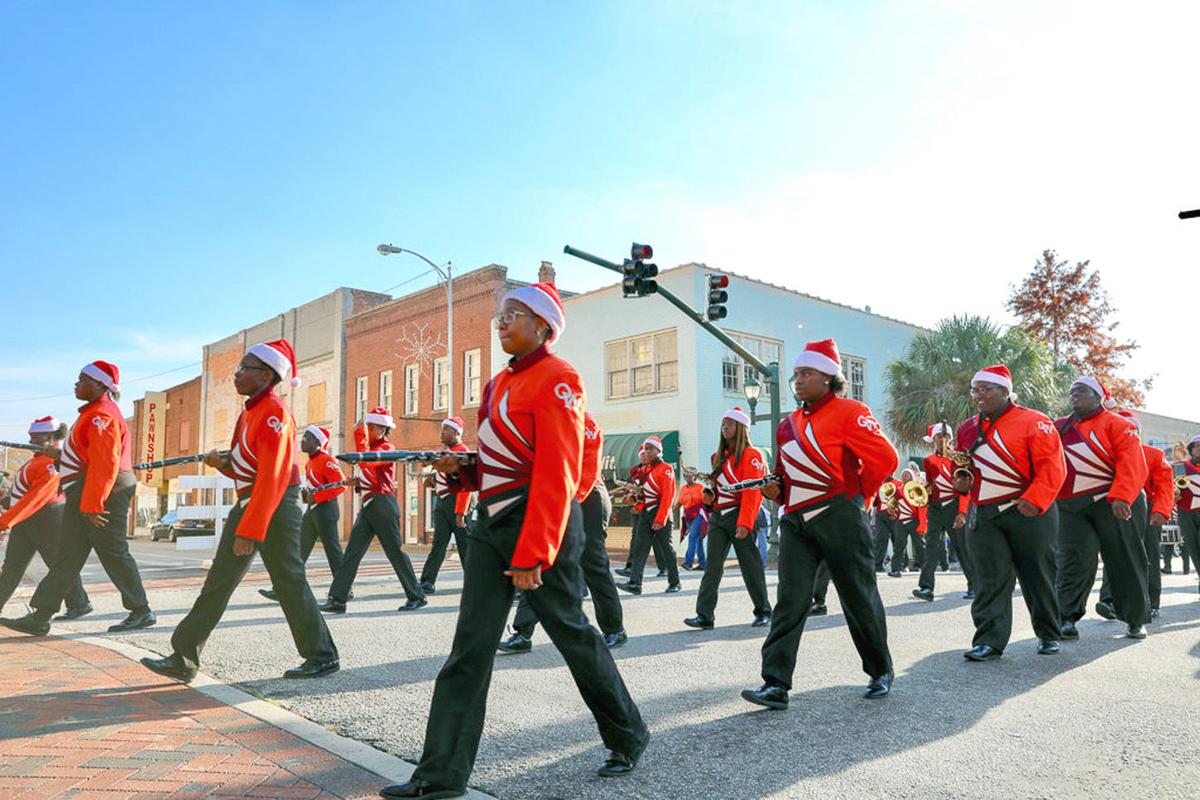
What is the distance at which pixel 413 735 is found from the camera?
173 inches

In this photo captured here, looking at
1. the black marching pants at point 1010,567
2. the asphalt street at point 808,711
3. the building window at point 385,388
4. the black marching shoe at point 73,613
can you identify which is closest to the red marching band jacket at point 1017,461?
the black marching pants at point 1010,567

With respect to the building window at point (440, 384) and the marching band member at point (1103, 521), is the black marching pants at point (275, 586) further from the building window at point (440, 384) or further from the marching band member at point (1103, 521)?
the building window at point (440, 384)

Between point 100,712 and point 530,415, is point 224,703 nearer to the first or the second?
point 100,712

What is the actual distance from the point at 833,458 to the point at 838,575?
25.2 inches

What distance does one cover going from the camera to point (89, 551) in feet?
24.7

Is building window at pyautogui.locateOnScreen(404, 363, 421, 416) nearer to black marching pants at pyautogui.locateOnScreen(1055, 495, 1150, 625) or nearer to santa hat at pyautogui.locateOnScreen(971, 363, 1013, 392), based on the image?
black marching pants at pyautogui.locateOnScreen(1055, 495, 1150, 625)

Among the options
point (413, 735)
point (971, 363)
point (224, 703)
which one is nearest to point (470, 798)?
point (413, 735)

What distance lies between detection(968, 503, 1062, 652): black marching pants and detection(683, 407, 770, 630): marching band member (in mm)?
1869

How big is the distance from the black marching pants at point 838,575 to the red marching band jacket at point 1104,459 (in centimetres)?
326

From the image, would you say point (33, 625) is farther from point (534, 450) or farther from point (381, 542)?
point (534, 450)

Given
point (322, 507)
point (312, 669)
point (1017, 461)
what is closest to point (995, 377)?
point (1017, 461)

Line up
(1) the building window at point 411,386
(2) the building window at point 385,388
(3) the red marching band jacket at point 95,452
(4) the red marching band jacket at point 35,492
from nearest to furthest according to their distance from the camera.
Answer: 1. (3) the red marching band jacket at point 95,452
2. (4) the red marching band jacket at point 35,492
3. (1) the building window at point 411,386
4. (2) the building window at point 385,388

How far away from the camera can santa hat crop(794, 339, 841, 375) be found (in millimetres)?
5465

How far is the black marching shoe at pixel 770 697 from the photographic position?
485 cm
